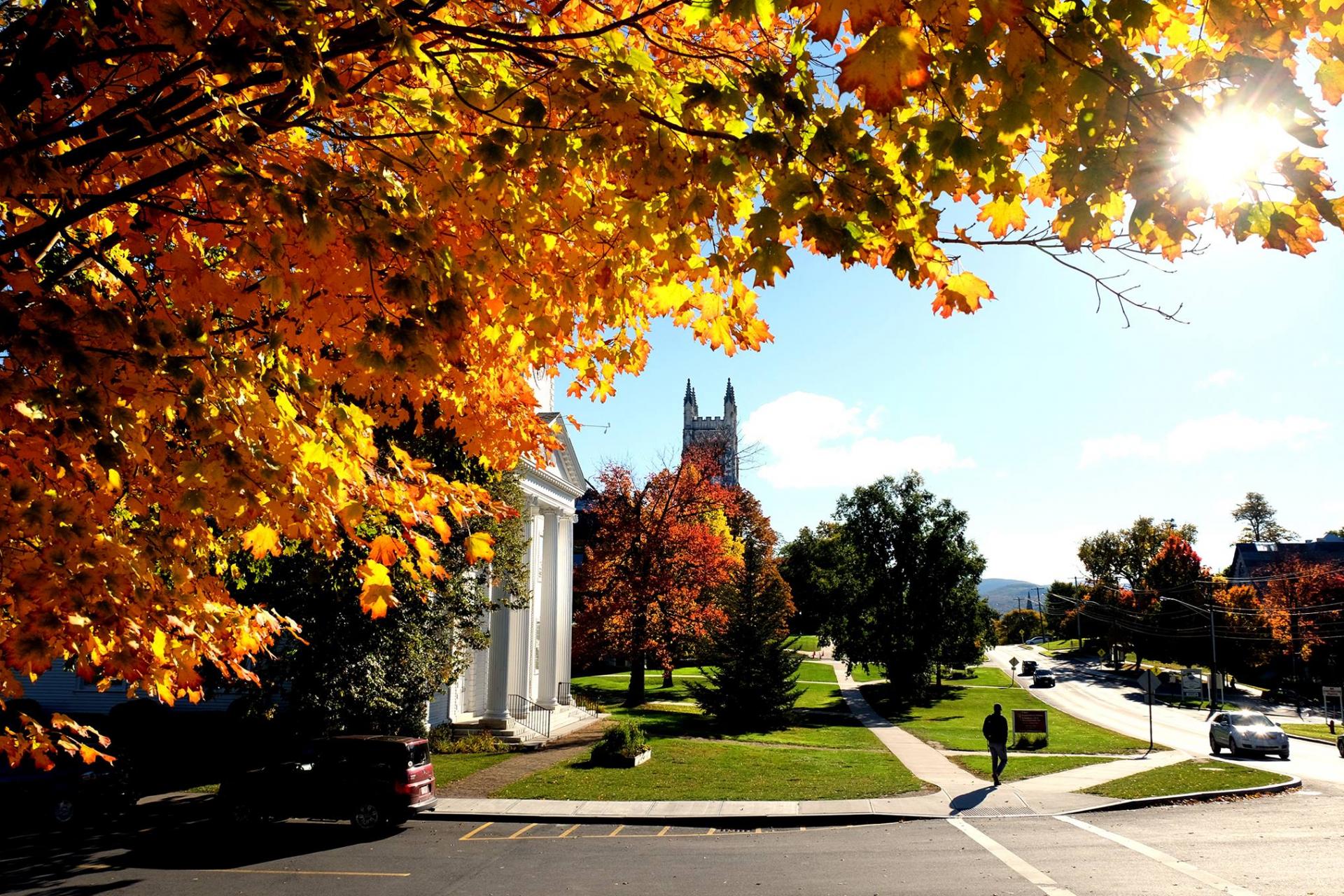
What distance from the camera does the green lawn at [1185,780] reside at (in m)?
17.5

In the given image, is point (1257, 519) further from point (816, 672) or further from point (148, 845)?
point (148, 845)

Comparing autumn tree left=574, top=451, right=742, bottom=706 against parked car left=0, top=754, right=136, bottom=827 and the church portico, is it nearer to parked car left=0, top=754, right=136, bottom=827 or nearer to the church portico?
the church portico

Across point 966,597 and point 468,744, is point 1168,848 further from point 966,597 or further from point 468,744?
point 966,597

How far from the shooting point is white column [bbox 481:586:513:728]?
2552cm

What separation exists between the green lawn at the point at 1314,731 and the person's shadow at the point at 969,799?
1009 inches

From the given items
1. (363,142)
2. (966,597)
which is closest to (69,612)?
(363,142)

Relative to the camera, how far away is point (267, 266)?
4129 millimetres

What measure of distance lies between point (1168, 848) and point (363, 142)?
46.8 ft

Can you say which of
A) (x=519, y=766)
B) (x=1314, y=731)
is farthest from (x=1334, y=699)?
(x=519, y=766)

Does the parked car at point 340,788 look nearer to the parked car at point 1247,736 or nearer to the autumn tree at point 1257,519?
the parked car at point 1247,736

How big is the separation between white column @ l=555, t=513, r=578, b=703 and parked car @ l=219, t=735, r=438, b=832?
17884 millimetres

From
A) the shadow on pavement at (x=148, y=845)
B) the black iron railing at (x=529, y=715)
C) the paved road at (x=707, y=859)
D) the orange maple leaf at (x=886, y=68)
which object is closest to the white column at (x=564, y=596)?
the black iron railing at (x=529, y=715)

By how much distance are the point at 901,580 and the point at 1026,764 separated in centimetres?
3042

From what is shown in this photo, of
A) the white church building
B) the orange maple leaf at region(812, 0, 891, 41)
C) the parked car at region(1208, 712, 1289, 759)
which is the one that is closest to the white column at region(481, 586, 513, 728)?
the white church building
